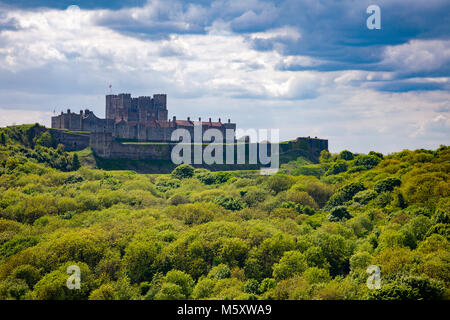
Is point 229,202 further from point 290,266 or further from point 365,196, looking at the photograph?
point 290,266

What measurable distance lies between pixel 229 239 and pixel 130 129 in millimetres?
63227

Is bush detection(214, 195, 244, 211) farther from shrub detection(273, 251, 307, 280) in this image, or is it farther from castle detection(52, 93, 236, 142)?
castle detection(52, 93, 236, 142)

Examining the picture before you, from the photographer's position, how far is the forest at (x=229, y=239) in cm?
3472

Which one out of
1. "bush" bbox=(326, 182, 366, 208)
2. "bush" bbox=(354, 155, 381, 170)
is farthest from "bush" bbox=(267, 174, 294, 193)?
"bush" bbox=(354, 155, 381, 170)

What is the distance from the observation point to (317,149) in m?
117

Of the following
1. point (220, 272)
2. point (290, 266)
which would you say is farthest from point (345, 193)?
point (220, 272)

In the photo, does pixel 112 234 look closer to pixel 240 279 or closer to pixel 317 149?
pixel 240 279

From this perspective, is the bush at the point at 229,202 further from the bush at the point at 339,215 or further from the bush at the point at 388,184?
the bush at the point at 388,184

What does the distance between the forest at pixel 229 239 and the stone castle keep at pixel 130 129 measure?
2221cm

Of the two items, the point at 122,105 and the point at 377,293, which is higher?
the point at 122,105

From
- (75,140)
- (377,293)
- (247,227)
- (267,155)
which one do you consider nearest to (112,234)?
(247,227)

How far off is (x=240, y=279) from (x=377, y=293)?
10.6m

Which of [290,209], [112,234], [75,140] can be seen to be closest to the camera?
[112,234]

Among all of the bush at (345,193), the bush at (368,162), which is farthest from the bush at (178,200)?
the bush at (368,162)
